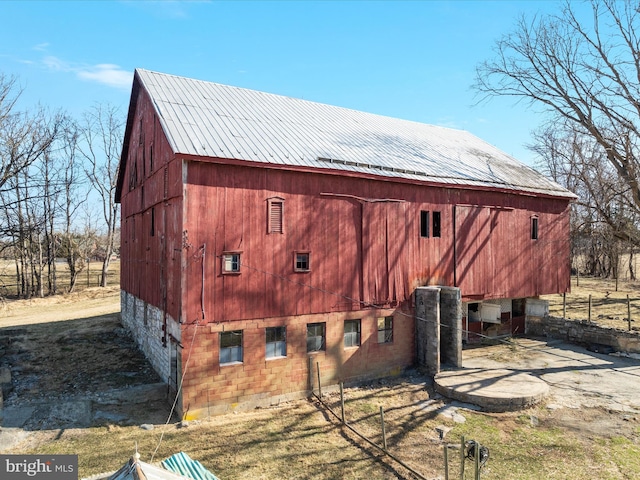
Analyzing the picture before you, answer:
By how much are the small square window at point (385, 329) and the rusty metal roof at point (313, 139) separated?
17.3 ft

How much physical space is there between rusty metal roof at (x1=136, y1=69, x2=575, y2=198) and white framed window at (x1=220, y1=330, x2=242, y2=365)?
5200 millimetres

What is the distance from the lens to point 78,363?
1620cm


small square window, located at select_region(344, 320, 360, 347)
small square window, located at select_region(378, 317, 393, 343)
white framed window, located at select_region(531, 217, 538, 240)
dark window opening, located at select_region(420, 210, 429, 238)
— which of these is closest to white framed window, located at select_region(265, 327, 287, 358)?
small square window, located at select_region(344, 320, 360, 347)

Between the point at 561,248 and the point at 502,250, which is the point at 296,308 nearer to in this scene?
the point at 502,250

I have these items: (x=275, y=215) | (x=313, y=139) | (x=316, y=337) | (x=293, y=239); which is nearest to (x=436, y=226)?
(x=313, y=139)

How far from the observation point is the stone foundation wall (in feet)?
57.7

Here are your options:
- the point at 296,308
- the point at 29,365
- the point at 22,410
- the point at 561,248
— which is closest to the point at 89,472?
the point at 22,410

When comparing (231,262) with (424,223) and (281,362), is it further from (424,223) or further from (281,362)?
(424,223)

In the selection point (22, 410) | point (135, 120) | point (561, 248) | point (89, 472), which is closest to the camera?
point (89, 472)

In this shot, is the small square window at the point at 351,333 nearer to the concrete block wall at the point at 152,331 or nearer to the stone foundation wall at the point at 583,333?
the concrete block wall at the point at 152,331

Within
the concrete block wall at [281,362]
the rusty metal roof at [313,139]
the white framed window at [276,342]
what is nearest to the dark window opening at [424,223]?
the rusty metal roof at [313,139]

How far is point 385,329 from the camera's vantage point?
1516cm

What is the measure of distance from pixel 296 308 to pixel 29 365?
443 inches

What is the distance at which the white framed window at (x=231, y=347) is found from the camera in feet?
39.6
